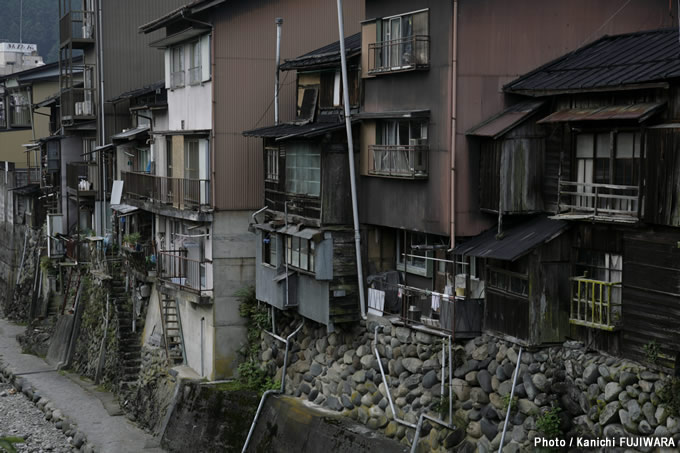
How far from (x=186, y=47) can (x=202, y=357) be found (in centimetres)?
1230

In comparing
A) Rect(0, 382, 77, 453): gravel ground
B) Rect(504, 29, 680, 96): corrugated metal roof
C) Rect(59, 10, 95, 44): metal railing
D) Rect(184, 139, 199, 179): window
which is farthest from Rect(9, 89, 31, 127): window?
Rect(504, 29, 680, 96): corrugated metal roof

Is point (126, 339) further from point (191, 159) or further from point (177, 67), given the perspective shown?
point (177, 67)

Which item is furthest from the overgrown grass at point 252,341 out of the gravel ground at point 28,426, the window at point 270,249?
the gravel ground at point 28,426

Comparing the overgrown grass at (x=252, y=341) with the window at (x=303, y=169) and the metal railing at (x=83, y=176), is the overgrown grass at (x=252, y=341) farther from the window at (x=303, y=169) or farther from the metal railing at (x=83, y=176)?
the metal railing at (x=83, y=176)

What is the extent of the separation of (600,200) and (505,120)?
3.50 m

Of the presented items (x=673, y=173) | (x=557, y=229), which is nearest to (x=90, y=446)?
(x=557, y=229)

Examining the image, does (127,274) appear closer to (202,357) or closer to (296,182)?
(202,357)

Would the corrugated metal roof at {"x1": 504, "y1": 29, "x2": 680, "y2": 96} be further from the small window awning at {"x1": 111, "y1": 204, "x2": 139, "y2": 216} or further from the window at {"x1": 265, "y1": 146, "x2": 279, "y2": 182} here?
the small window awning at {"x1": 111, "y1": 204, "x2": 139, "y2": 216}

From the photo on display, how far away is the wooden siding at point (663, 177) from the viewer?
1926 centimetres

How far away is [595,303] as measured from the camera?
829 inches

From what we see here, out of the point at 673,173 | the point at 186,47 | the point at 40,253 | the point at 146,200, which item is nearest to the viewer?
the point at 673,173

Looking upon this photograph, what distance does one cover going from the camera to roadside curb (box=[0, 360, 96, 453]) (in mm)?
35188

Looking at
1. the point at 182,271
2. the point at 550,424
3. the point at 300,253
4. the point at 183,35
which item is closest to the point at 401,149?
the point at 300,253

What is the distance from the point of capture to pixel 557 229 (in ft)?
72.6
